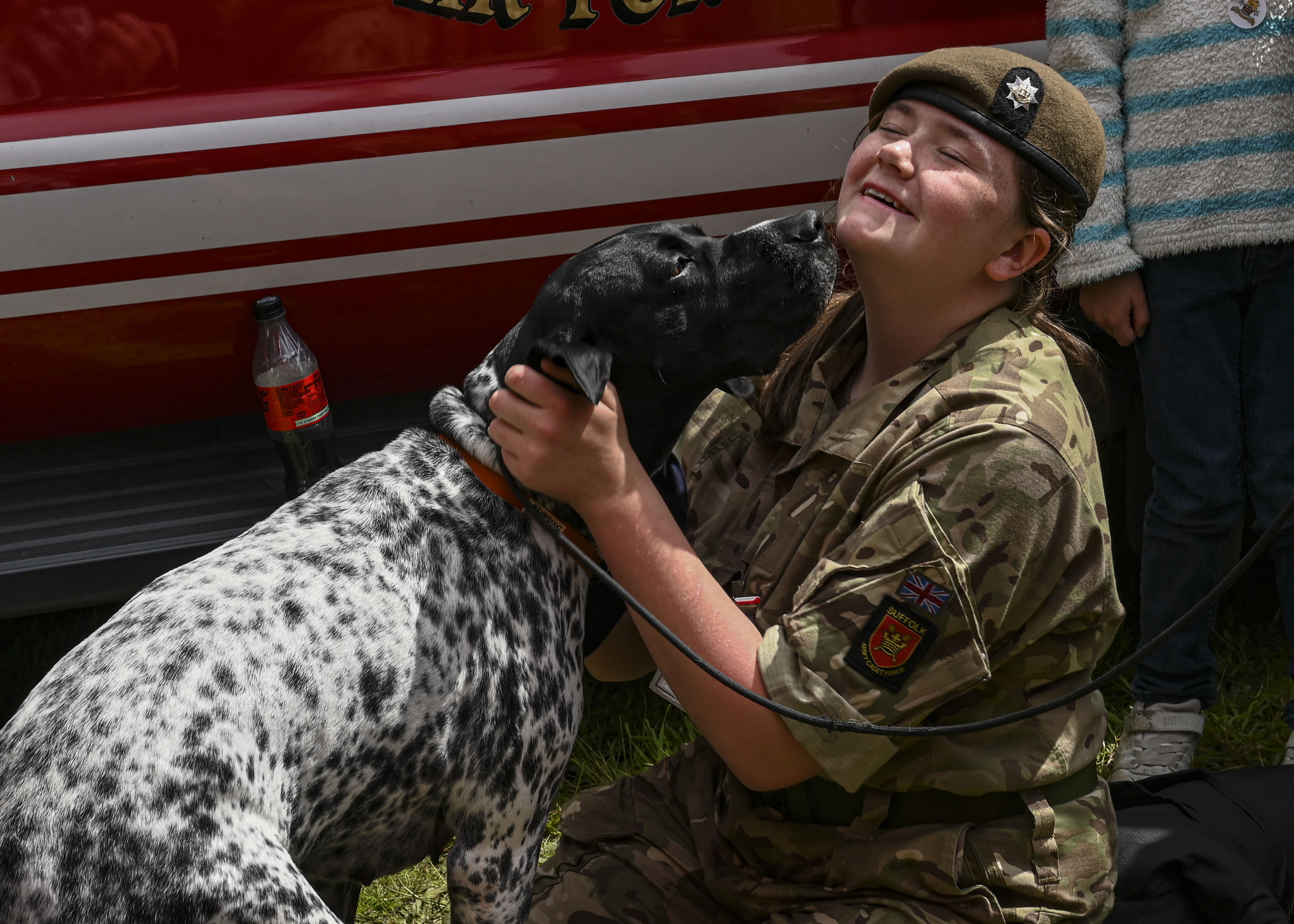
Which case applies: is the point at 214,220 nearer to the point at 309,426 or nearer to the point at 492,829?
the point at 309,426

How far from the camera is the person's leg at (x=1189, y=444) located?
2.87 metres

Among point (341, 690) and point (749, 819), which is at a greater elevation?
point (341, 690)

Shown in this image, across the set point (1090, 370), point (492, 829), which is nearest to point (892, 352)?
point (1090, 370)

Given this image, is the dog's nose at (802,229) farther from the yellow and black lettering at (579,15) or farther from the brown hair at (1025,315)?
the yellow and black lettering at (579,15)

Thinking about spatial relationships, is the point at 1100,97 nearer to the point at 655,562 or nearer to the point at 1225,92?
the point at 1225,92

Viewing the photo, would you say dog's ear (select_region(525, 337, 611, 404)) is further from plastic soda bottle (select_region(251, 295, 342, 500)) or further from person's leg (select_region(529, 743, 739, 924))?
plastic soda bottle (select_region(251, 295, 342, 500))

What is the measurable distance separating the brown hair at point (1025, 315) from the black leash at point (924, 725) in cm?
49

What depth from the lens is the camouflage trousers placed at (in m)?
1.91

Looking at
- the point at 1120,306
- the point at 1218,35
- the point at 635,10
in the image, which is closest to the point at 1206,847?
the point at 1120,306

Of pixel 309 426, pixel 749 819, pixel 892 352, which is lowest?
pixel 749 819

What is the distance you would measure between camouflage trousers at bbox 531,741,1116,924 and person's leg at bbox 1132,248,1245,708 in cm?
112

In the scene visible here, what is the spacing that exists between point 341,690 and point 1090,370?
1.58 m

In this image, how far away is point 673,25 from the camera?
2.82 m

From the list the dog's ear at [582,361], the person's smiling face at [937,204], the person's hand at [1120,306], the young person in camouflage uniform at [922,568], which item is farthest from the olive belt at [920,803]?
the person's hand at [1120,306]
